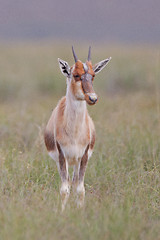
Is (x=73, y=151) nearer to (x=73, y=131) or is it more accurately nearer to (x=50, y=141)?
(x=73, y=131)

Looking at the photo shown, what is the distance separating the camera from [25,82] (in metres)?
16.6

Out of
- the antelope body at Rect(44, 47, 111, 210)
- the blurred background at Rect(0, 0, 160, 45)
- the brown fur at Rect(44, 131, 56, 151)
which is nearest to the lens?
the antelope body at Rect(44, 47, 111, 210)

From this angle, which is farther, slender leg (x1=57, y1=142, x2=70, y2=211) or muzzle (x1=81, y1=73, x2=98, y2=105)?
slender leg (x1=57, y1=142, x2=70, y2=211)

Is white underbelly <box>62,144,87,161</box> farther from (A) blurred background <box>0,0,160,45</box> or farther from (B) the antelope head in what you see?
(A) blurred background <box>0,0,160,45</box>

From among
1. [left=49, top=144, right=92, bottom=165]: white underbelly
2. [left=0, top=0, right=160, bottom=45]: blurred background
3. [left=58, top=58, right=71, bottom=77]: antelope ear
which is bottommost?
[left=49, top=144, right=92, bottom=165]: white underbelly

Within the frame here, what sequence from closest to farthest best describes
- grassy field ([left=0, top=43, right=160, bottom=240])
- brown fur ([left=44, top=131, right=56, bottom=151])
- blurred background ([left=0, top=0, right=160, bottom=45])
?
grassy field ([left=0, top=43, right=160, bottom=240]) < brown fur ([left=44, top=131, right=56, bottom=151]) < blurred background ([left=0, top=0, right=160, bottom=45])

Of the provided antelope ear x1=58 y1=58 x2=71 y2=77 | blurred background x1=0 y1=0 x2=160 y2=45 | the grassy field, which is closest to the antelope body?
antelope ear x1=58 y1=58 x2=71 y2=77

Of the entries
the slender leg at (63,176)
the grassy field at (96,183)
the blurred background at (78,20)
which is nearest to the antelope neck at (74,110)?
the slender leg at (63,176)

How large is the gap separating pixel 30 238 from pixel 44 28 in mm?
91035

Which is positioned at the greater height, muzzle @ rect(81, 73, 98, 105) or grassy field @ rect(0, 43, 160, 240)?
muzzle @ rect(81, 73, 98, 105)

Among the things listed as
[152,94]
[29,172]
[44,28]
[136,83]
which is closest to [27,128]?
[29,172]

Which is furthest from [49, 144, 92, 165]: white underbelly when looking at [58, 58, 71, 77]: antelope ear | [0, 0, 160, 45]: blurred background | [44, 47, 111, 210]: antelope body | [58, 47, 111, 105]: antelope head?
[0, 0, 160, 45]: blurred background

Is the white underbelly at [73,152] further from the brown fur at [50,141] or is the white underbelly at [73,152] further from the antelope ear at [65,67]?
the antelope ear at [65,67]

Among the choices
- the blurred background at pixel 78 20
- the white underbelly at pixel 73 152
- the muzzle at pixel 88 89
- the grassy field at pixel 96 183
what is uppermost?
the blurred background at pixel 78 20
